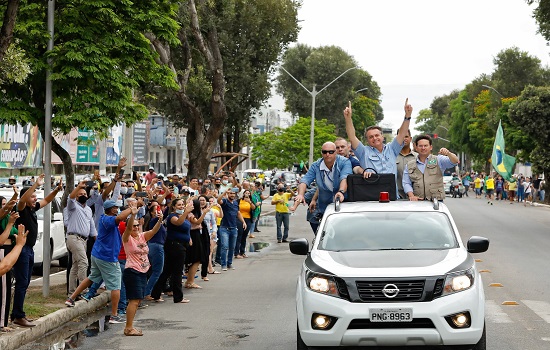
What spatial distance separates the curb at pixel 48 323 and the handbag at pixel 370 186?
13.7 ft

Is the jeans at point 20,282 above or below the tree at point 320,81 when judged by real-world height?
below

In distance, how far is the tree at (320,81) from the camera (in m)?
81.7

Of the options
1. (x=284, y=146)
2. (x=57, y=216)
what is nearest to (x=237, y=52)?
(x=57, y=216)

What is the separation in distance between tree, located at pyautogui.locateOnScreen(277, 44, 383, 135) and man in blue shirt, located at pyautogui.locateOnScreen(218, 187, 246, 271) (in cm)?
5856

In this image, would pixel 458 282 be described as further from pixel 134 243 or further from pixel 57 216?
pixel 57 216

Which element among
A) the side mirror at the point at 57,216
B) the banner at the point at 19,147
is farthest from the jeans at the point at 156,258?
the banner at the point at 19,147

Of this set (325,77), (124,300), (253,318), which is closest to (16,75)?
(124,300)

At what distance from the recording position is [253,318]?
1336cm

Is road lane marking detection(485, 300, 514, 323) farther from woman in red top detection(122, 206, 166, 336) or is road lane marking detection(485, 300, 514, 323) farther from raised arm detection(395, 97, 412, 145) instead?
woman in red top detection(122, 206, 166, 336)

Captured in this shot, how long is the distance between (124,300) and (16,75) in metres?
3.66

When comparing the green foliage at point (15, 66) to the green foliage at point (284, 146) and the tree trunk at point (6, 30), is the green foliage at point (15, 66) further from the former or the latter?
the green foliage at point (284, 146)

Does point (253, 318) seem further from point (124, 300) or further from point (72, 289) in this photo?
point (72, 289)

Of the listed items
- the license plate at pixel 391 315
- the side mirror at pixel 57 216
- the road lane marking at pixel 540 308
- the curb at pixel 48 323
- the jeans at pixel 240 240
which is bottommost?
the curb at pixel 48 323

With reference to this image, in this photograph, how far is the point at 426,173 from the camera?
39.4 ft
